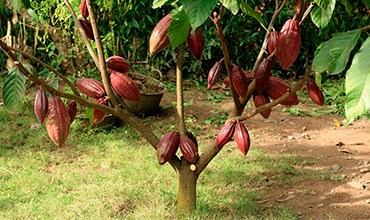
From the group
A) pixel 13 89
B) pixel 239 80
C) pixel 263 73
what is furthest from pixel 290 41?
pixel 13 89

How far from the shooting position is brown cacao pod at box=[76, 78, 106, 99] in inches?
82.4

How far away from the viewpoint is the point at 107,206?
113 inches

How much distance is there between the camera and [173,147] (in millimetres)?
2320

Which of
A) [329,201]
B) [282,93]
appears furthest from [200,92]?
[282,93]

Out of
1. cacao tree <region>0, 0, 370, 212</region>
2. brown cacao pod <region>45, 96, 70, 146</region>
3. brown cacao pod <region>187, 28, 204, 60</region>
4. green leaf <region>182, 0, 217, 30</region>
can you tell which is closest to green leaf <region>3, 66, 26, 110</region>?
cacao tree <region>0, 0, 370, 212</region>

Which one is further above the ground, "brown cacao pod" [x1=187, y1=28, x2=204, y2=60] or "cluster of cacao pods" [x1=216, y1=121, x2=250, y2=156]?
"brown cacao pod" [x1=187, y1=28, x2=204, y2=60]

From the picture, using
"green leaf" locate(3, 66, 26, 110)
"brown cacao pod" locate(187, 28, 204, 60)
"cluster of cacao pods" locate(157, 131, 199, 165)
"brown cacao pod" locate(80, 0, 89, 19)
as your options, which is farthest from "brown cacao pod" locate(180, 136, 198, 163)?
"green leaf" locate(3, 66, 26, 110)

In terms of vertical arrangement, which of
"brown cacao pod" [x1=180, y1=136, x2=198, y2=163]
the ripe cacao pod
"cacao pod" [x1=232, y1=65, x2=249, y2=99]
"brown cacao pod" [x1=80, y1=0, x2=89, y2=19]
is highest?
"brown cacao pod" [x1=80, y1=0, x2=89, y2=19]

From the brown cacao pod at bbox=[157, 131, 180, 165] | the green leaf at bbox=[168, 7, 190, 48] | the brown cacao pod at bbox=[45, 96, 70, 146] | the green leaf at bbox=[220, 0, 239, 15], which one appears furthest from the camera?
the brown cacao pod at bbox=[157, 131, 180, 165]

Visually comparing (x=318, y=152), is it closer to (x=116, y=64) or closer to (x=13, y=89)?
(x=116, y=64)

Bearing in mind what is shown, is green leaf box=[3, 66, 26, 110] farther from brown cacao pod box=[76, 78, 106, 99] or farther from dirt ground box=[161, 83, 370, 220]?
dirt ground box=[161, 83, 370, 220]

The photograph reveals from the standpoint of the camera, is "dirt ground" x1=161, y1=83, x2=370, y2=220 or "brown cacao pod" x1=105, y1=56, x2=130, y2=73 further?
"dirt ground" x1=161, y1=83, x2=370, y2=220

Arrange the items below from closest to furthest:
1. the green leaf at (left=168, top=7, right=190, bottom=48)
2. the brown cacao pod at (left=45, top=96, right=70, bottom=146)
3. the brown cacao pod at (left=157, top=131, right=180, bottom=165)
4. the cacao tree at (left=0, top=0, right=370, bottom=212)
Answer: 1. the cacao tree at (left=0, top=0, right=370, bottom=212)
2. the green leaf at (left=168, top=7, right=190, bottom=48)
3. the brown cacao pod at (left=45, top=96, right=70, bottom=146)
4. the brown cacao pod at (left=157, top=131, right=180, bottom=165)

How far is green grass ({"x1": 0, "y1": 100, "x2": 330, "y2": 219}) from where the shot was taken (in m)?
2.83
